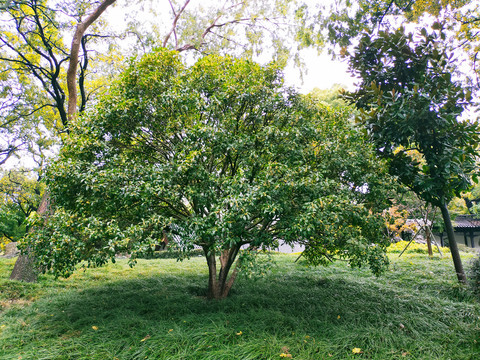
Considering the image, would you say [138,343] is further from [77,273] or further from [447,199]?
[447,199]

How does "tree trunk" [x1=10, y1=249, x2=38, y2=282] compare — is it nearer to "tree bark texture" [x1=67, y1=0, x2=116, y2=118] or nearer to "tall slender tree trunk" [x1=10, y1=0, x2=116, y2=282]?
"tall slender tree trunk" [x1=10, y1=0, x2=116, y2=282]

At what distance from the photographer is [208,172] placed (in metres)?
4.57

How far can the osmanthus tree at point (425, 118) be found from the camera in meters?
4.78

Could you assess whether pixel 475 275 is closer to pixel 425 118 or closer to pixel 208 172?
pixel 425 118

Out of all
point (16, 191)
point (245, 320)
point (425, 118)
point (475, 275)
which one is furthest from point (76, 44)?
point (16, 191)

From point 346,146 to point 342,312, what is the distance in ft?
9.01

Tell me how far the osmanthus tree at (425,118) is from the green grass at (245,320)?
205 cm

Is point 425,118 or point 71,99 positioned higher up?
point 71,99

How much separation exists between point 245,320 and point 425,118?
4.41 meters

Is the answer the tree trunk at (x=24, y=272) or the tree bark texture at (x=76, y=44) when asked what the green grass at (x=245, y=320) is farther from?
the tree bark texture at (x=76, y=44)

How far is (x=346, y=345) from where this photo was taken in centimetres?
360

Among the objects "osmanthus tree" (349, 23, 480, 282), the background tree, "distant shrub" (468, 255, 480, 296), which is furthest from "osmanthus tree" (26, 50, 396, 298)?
the background tree

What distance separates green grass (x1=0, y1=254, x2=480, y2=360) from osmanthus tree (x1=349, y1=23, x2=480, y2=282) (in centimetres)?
205

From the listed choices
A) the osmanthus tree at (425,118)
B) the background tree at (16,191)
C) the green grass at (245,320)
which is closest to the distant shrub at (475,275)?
the green grass at (245,320)
